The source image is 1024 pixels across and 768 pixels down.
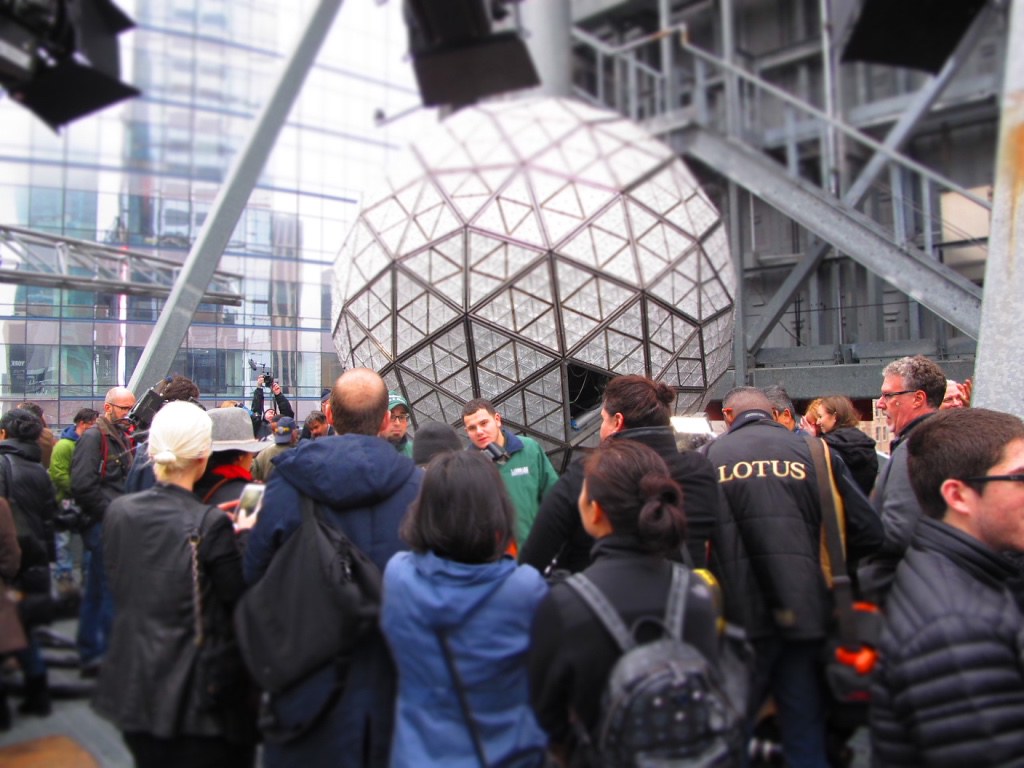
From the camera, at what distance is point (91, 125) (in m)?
5.08

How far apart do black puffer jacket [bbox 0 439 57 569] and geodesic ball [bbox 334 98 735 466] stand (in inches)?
76.3

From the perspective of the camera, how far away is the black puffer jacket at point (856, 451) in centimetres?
350

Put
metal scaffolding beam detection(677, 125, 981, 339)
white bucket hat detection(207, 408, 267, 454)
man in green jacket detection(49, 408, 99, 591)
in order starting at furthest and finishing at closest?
metal scaffolding beam detection(677, 125, 981, 339) → man in green jacket detection(49, 408, 99, 591) → white bucket hat detection(207, 408, 267, 454)

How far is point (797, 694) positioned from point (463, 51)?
4.38 m

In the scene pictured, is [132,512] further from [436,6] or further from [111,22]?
[436,6]

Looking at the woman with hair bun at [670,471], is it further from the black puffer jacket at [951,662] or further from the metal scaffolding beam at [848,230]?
the metal scaffolding beam at [848,230]

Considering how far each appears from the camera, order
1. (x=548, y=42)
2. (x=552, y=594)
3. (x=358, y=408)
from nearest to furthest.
A: (x=552, y=594) < (x=358, y=408) < (x=548, y=42)

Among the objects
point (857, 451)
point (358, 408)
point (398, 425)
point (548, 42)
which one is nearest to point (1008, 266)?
point (857, 451)

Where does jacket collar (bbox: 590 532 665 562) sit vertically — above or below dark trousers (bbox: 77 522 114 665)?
above

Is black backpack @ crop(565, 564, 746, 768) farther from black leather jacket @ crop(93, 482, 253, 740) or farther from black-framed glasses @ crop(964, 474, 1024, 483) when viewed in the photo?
black leather jacket @ crop(93, 482, 253, 740)

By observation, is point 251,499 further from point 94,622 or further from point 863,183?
point 863,183

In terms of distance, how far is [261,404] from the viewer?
5.16m

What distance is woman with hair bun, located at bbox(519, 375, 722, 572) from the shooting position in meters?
2.23

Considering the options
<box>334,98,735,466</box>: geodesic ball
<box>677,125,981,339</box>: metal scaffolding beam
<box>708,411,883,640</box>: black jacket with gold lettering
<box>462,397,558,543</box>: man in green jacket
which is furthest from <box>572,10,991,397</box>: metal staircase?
<box>708,411,883,640</box>: black jacket with gold lettering
